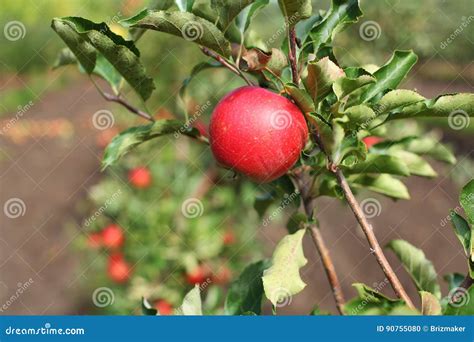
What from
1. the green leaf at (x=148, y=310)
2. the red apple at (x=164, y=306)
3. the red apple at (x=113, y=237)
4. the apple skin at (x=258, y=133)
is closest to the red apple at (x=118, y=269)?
the red apple at (x=113, y=237)

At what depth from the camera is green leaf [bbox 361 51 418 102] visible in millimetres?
782

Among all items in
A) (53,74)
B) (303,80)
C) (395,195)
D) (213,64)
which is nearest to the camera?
(303,80)

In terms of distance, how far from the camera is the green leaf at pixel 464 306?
2.18ft

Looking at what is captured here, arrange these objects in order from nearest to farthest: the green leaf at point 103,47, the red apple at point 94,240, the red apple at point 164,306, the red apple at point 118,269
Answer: the green leaf at point 103,47
the red apple at point 164,306
the red apple at point 118,269
the red apple at point 94,240

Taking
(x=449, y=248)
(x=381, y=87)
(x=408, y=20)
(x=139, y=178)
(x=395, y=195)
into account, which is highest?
(x=408, y=20)

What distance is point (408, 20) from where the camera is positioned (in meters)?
5.04

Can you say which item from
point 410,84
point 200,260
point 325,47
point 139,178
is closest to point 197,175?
point 139,178

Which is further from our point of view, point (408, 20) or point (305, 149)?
point (408, 20)

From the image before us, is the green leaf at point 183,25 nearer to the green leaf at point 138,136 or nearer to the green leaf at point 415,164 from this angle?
the green leaf at point 138,136

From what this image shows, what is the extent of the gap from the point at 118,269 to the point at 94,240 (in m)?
0.22

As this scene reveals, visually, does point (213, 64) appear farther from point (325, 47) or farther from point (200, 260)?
point (200, 260)

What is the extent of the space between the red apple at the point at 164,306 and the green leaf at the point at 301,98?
147 cm

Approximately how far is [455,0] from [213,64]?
4.63m

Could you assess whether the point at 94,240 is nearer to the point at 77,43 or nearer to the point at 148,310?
the point at 148,310
